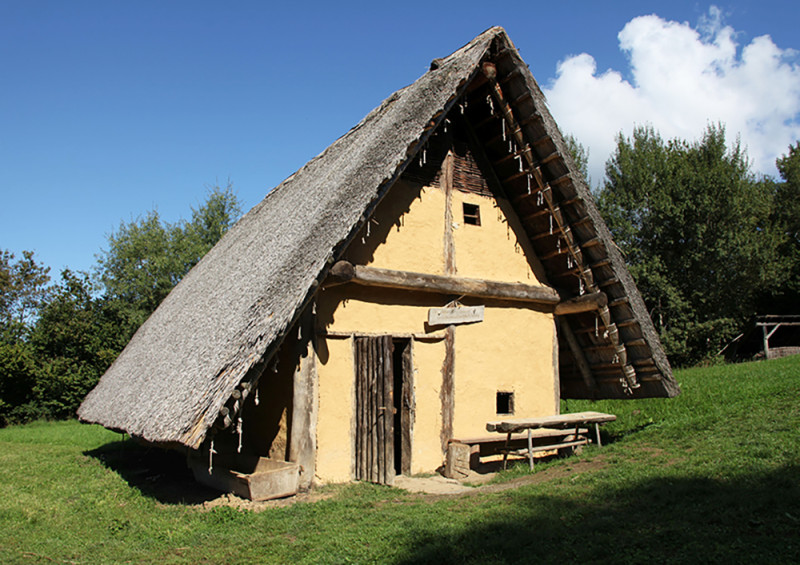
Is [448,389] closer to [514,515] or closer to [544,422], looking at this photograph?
[544,422]

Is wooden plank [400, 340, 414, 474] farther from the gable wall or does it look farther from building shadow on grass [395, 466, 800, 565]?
building shadow on grass [395, 466, 800, 565]

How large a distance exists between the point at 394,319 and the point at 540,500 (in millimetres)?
3563

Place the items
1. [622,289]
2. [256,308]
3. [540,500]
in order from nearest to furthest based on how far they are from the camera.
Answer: [540,500] → [256,308] → [622,289]

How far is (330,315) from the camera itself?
830 centimetres

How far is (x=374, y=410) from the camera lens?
8.38 m

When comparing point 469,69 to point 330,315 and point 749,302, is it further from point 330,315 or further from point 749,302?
point 749,302

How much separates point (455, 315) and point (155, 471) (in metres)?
5.92

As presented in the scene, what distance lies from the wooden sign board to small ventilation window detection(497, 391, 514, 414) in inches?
59.7

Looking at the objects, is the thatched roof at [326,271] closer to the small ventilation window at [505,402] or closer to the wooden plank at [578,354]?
the wooden plank at [578,354]

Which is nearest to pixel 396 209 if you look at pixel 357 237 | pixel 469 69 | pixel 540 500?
pixel 357 237

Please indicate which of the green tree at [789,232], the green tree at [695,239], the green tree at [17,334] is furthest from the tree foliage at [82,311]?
the green tree at [789,232]

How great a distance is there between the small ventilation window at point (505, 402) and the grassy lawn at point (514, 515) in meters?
1.29

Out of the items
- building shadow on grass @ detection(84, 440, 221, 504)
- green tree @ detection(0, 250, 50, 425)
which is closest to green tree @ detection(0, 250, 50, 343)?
green tree @ detection(0, 250, 50, 425)

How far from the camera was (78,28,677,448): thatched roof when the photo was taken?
21.9 ft
